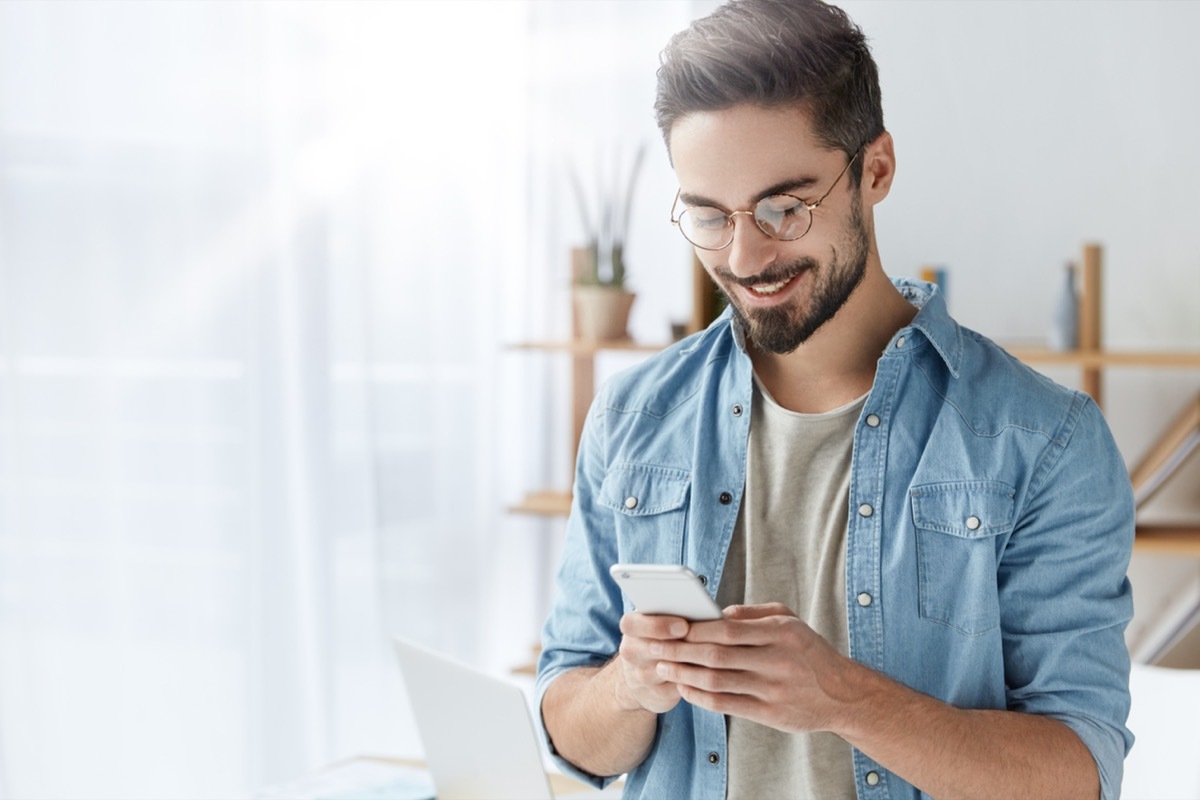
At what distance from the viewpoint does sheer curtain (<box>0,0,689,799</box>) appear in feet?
6.91

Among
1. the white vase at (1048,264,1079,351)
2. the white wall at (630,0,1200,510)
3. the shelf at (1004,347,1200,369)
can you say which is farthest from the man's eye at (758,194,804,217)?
the white wall at (630,0,1200,510)

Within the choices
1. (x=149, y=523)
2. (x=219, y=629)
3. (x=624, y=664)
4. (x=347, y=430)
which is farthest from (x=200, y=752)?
(x=624, y=664)

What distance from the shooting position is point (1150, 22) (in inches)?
112

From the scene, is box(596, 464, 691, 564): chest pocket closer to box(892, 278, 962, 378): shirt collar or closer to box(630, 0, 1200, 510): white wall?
box(892, 278, 962, 378): shirt collar

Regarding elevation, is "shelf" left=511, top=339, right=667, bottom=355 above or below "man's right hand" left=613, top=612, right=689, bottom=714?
above

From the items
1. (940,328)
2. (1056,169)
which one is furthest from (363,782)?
(1056,169)

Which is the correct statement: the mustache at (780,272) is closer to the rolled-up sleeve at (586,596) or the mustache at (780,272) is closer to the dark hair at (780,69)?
the dark hair at (780,69)

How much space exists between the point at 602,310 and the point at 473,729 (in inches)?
72.1

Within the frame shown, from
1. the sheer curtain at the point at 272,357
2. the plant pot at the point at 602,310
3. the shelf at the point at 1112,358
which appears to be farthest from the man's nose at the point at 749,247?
the plant pot at the point at 602,310

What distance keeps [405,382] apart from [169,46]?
107 cm

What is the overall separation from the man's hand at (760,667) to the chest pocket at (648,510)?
0.90ft

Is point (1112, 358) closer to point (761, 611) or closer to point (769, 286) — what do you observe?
point (769, 286)

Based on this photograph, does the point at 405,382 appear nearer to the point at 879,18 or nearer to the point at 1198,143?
the point at 879,18

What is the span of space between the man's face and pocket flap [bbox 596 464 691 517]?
20 cm
